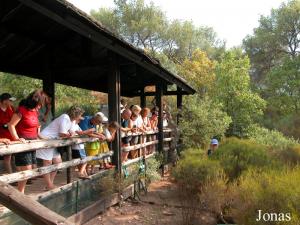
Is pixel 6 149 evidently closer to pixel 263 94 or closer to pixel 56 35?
pixel 56 35

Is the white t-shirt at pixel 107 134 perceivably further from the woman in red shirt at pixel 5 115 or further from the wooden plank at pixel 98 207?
the woman in red shirt at pixel 5 115

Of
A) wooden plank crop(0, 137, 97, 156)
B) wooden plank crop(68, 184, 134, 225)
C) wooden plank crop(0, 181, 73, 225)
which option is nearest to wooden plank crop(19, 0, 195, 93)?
wooden plank crop(0, 137, 97, 156)

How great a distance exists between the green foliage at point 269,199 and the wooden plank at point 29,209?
2.87 meters

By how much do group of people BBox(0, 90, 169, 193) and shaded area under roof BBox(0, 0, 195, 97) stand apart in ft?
3.85

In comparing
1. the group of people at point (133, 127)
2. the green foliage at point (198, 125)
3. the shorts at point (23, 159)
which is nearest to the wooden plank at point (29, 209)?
the shorts at point (23, 159)

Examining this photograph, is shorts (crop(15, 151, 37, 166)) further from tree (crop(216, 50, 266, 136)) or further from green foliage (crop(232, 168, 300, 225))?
tree (crop(216, 50, 266, 136))

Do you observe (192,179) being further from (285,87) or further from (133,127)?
(285,87)

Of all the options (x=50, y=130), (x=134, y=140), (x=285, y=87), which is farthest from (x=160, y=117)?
(x=285, y=87)

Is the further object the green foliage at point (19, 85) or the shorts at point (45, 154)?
the green foliage at point (19, 85)

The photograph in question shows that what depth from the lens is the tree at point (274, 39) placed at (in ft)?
114

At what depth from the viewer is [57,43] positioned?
8.54 metres

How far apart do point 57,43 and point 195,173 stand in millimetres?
4209

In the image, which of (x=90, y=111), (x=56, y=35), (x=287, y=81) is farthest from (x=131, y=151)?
(x=287, y=81)

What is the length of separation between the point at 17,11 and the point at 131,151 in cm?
424
